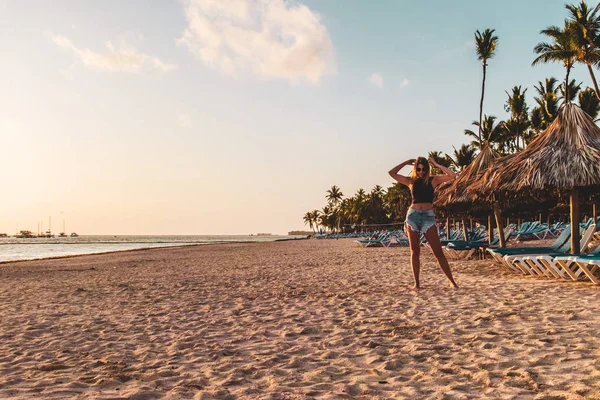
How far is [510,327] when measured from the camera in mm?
4398

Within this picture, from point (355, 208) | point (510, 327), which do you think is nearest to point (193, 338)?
point (510, 327)

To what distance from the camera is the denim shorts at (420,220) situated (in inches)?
245

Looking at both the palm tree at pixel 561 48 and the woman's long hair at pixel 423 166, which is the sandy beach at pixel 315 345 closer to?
the woman's long hair at pixel 423 166

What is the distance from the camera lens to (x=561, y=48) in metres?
28.0

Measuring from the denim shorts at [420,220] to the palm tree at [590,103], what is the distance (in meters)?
31.1

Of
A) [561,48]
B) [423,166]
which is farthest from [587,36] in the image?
[423,166]

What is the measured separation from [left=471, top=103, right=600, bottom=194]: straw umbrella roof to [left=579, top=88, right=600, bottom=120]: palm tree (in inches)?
1031

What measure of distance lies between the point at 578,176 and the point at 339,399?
7520 millimetres

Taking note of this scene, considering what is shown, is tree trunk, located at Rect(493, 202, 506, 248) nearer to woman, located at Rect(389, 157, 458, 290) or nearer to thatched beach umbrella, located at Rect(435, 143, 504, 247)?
thatched beach umbrella, located at Rect(435, 143, 504, 247)

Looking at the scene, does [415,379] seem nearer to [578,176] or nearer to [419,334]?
[419,334]

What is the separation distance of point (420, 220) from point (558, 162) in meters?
4.19

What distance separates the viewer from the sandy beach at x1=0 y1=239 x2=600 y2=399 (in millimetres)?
2965

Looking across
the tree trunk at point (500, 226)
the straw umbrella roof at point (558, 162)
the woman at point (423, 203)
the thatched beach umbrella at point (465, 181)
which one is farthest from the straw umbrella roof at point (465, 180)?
the woman at point (423, 203)

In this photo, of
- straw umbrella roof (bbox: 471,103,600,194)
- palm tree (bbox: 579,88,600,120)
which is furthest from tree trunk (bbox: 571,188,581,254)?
palm tree (bbox: 579,88,600,120)
